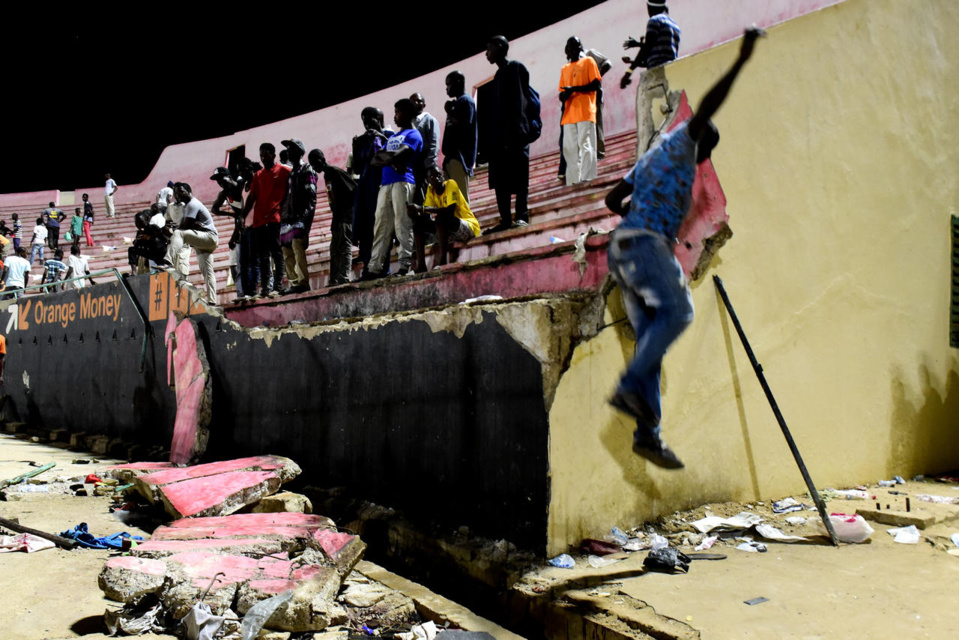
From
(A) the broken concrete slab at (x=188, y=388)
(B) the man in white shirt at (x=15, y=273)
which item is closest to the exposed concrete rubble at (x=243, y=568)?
(A) the broken concrete slab at (x=188, y=388)

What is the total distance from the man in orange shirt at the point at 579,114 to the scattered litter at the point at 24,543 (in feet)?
17.4

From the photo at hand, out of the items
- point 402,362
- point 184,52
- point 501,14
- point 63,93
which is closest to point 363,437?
point 402,362

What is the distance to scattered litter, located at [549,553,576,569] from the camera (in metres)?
3.17

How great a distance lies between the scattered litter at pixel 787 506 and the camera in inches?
158

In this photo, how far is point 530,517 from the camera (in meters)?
3.29

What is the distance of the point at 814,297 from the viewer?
4504 millimetres

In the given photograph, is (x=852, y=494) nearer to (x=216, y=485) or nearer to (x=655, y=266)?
(x=655, y=266)

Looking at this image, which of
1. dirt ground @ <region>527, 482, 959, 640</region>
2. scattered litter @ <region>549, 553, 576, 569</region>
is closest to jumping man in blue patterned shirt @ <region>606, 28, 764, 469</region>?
dirt ground @ <region>527, 482, 959, 640</region>

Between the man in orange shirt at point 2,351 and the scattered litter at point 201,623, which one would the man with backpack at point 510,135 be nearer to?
the scattered litter at point 201,623

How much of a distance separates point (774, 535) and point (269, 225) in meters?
5.24

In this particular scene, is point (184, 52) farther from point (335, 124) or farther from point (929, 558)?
point (929, 558)

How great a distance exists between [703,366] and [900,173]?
2.90 meters

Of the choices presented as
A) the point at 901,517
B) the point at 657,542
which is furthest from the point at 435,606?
the point at 901,517

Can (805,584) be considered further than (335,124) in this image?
No
